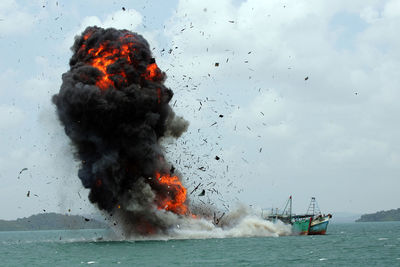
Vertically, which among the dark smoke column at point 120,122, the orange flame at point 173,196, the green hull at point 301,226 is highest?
the dark smoke column at point 120,122

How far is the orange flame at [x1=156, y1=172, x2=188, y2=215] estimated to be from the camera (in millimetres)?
102625

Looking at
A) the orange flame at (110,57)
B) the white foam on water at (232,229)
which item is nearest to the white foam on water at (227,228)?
the white foam on water at (232,229)

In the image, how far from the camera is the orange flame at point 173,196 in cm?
10262

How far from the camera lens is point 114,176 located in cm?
9425

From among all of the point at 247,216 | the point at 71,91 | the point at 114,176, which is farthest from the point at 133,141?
the point at 247,216

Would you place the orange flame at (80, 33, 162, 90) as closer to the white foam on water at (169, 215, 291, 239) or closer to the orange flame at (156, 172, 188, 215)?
the orange flame at (156, 172, 188, 215)

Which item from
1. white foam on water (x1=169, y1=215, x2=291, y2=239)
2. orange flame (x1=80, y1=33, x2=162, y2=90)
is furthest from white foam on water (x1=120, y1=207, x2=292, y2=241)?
orange flame (x1=80, y1=33, x2=162, y2=90)

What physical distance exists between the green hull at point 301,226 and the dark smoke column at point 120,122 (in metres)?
48.1

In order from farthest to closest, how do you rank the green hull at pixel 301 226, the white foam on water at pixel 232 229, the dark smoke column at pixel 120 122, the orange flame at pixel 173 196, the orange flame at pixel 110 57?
the green hull at pixel 301 226
the white foam on water at pixel 232 229
the orange flame at pixel 173 196
the orange flame at pixel 110 57
the dark smoke column at pixel 120 122

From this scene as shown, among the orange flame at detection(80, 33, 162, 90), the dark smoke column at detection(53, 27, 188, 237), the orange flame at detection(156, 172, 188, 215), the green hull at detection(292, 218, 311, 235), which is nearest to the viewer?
the dark smoke column at detection(53, 27, 188, 237)

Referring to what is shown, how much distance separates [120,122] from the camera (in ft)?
310

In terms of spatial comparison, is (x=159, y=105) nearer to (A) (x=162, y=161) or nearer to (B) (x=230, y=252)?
(A) (x=162, y=161)

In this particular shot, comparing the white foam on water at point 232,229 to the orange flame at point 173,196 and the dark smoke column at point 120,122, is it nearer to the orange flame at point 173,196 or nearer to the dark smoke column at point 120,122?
the orange flame at point 173,196

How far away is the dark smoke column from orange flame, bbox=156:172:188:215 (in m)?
0.27
